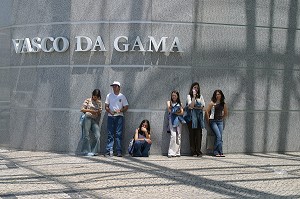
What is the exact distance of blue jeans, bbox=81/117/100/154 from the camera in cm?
1547

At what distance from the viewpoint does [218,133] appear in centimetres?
1586

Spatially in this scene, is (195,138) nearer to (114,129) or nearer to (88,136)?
(114,129)

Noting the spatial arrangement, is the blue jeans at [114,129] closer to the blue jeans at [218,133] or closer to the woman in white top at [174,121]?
the woman in white top at [174,121]

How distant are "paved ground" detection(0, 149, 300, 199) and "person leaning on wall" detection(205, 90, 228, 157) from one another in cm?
47

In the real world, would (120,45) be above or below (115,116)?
above

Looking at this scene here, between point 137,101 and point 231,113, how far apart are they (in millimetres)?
2503

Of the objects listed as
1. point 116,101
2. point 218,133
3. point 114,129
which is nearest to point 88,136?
point 114,129

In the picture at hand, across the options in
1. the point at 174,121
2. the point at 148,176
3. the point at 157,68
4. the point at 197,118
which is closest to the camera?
the point at 148,176

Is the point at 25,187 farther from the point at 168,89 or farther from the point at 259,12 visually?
Result: the point at 259,12

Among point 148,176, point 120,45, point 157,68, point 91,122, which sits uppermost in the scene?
point 120,45

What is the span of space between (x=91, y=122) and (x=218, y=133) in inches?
124

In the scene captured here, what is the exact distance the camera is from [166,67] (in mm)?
15797

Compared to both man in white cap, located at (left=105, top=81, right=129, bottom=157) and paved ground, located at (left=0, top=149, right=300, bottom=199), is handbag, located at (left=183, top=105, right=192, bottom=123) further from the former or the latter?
man in white cap, located at (left=105, top=81, right=129, bottom=157)

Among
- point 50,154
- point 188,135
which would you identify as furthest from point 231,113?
point 50,154
